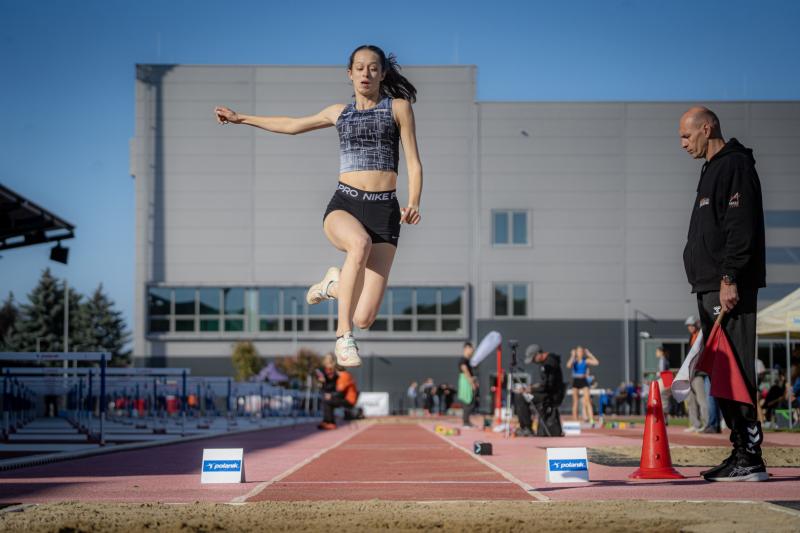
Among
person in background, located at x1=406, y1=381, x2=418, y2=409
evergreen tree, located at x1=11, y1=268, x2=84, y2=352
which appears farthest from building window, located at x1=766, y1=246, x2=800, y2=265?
evergreen tree, located at x1=11, y1=268, x2=84, y2=352

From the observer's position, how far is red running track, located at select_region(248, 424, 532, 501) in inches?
345

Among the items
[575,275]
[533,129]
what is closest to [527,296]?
[575,275]

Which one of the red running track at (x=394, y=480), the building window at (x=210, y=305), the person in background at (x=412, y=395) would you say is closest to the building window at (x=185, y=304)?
the building window at (x=210, y=305)

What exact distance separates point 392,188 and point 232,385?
85.2 ft

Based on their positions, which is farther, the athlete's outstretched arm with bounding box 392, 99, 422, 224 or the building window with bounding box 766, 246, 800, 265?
the building window with bounding box 766, 246, 800, 265

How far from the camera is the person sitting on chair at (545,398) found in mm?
21281

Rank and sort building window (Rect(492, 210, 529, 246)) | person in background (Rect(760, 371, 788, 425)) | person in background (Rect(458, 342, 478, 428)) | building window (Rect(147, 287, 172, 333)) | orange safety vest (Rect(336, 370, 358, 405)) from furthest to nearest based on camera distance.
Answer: building window (Rect(147, 287, 172, 333)) < building window (Rect(492, 210, 529, 246)) < orange safety vest (Rect(336, 370, 358, 405)) < person in background (Rect(458, 342, 478, 428)) < person in background (Rect(760, 371, 788, 425))

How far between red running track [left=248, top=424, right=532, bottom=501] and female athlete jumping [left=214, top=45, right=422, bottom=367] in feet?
7.14

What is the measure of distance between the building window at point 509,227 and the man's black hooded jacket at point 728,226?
2233 inches

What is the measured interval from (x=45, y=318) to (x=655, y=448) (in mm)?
82622

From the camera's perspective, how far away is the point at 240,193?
212 feet

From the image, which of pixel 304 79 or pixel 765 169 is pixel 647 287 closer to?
pixel 765 169

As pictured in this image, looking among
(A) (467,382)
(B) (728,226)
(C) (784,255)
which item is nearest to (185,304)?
(C) (784,255)

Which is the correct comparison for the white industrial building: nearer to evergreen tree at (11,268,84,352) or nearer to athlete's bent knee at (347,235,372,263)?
evergreen tree at (11,268,84,352)
